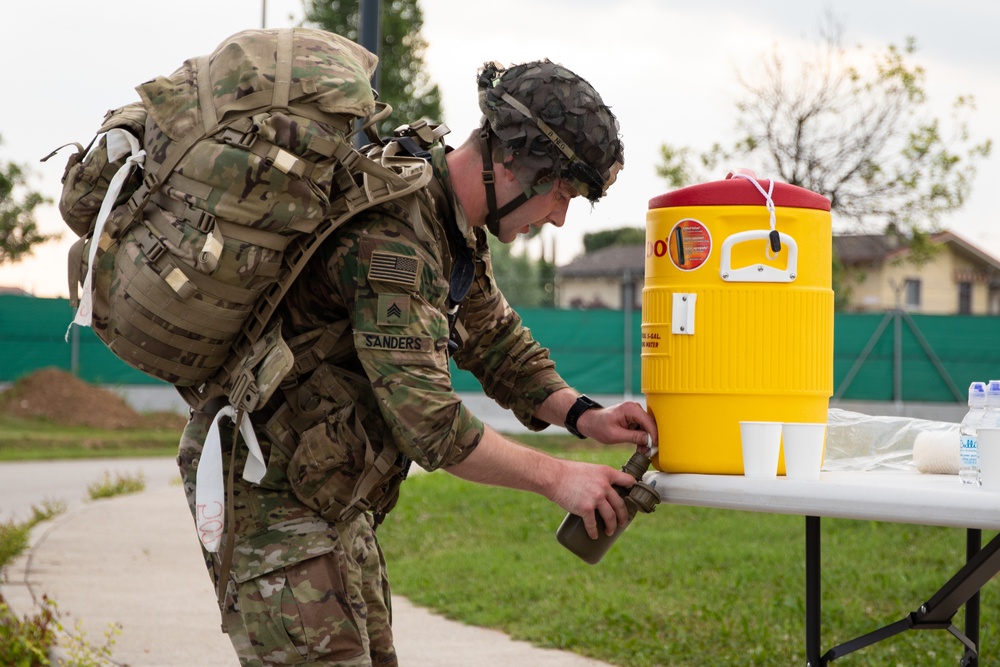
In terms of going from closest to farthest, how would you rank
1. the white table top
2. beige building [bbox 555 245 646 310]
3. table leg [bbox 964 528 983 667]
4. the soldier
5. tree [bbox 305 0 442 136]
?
the white table top → the soldier → table leg [bbox 964 528 983 667] → tree [bbox 305 0 442 136] → beige building [bbox 555 245 646 310]

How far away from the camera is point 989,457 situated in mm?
2250

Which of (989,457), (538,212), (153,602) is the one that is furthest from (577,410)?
(153,602)

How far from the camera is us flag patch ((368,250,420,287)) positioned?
2326 mm

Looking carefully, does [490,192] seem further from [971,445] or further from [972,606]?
[972,606]

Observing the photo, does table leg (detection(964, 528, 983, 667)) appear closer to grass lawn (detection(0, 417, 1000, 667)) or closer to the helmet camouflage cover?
the helmet camouflage cover

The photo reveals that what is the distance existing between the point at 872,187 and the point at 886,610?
14032 millimetres

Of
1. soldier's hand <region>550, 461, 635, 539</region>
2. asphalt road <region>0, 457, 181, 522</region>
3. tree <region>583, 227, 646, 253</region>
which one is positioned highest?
tree <region>583, 227, 646, 253</region>

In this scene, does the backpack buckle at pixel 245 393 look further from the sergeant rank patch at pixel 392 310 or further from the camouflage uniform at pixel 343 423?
the sergeant rank patch at pixel 392 310

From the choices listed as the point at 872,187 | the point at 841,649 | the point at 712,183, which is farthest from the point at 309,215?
the point at 872,187

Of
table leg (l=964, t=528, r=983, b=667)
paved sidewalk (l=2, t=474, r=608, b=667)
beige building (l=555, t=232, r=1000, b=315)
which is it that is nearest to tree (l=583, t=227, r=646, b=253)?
beige building (l=555, t=232, r=1000, b=315)

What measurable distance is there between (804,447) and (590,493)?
18.2 inches

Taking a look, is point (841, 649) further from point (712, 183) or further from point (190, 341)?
point (190, 341)

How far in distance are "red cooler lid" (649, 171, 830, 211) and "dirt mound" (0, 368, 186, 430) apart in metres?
16.9

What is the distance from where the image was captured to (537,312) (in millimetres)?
20750
